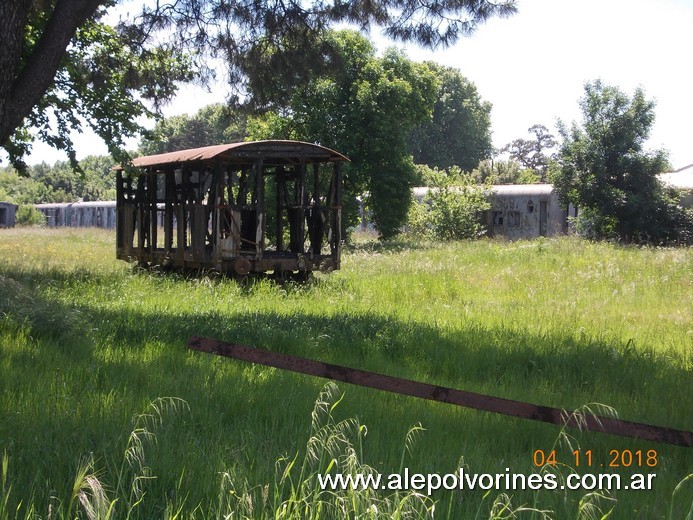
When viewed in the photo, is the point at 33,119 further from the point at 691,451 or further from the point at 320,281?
the point at 691,451

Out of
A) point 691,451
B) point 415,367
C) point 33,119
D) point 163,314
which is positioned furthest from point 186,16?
point 691,451

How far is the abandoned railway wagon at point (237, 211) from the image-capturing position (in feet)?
57.0

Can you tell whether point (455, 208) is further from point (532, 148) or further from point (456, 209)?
point (532, 148)

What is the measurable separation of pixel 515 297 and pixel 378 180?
2122 cm

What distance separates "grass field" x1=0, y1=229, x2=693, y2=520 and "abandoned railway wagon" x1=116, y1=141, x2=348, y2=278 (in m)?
2.04

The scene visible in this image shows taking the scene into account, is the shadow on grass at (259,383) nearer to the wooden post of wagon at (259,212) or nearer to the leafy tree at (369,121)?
the wooden post of wagon at (259,212)

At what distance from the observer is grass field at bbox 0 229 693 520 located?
383 centimetres

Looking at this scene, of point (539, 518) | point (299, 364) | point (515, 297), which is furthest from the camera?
point (515, 297)

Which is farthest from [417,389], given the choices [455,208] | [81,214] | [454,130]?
[454,130]

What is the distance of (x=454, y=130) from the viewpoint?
255 feet

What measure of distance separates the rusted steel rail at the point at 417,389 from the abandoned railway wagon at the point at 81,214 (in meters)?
55.4

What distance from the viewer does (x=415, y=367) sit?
26.9 feet

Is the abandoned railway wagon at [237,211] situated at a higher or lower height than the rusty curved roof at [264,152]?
lower

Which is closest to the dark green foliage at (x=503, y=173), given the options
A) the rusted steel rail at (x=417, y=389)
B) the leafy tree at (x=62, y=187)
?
the leafy tree at (x=62, y=187)
